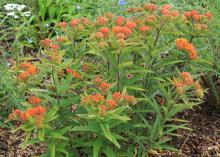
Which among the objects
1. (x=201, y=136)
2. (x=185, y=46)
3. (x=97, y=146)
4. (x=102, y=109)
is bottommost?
(x=201, y=136)

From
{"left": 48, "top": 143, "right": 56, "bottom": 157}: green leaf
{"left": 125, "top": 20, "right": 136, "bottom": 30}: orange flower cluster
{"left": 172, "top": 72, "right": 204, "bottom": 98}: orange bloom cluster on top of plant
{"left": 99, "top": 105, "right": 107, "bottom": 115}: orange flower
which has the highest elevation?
{"left": 125, "top": 20, "right": 136, "bottom": 30}: orange flower cluster

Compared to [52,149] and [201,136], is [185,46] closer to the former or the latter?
[52,149]

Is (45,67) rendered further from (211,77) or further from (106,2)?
(106,2)

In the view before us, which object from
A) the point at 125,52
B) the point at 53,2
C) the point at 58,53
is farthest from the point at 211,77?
the point at 53,2

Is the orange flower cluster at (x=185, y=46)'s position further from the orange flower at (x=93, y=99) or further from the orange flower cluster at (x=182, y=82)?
the orange flower at (x=93, y=99)

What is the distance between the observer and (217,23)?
3723mm

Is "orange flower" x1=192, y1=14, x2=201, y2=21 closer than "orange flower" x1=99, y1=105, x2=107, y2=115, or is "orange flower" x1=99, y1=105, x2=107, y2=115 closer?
"orange flower" x1=99, y1=105, x2=107, y2=115

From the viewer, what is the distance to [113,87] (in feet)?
10.7

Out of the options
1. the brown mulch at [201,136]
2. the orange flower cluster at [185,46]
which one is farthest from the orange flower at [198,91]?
the brown mulch at [201,136]

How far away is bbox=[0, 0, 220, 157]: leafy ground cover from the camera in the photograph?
2.88 m

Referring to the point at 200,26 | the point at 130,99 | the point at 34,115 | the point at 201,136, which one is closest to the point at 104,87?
the point at 130,99

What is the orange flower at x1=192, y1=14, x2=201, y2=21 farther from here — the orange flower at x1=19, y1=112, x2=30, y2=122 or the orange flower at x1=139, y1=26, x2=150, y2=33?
the orange flower at x1=19, y1=112, x2=30, y2=122

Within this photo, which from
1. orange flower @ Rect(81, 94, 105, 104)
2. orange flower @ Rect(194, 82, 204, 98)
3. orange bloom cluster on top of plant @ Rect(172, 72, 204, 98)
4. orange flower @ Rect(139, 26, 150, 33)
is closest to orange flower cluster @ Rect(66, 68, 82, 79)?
orange flower @ Rect(81, 94, 105, 104)

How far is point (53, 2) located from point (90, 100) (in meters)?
3.74
